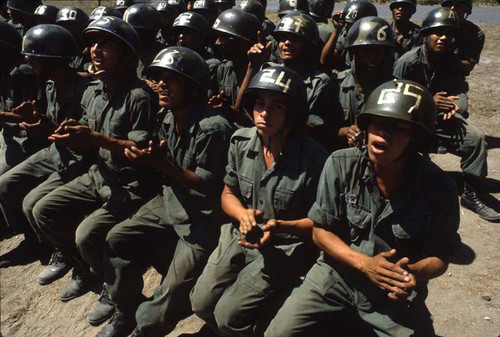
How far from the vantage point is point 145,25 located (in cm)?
654

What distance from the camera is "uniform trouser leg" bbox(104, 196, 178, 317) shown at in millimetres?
4125

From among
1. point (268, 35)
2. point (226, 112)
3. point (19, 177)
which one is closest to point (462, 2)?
A: point (268, 35)

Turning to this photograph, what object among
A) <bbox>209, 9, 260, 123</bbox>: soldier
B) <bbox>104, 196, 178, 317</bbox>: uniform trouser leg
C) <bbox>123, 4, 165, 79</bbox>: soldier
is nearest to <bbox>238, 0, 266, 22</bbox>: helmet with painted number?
<bbox>123, 4, 165, 79</bbox>: soldier

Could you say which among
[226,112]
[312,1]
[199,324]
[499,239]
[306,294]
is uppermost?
[312,1]

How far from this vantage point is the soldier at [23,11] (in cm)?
750

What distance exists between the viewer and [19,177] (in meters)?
5.28

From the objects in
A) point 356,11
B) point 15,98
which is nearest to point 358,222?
point 356,11

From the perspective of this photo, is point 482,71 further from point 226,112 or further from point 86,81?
point 86,81

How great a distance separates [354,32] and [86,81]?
3153 mm

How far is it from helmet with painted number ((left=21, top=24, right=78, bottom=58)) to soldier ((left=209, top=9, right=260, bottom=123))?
178cm

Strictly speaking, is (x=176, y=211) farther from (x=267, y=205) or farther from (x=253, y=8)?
→ (x=253, y=8)

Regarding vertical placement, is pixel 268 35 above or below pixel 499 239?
above

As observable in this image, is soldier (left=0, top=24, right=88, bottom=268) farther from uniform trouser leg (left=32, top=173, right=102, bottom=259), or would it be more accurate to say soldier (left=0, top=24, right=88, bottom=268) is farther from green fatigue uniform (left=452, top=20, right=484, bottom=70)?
green fatigue uniform (left=452, top=20, right=484, bottom=70)

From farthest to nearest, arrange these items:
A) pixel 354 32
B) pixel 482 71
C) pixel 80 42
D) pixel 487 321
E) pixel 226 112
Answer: pixel 482 71 < pixel 80 42 < pixel 226 112 < pixel 354 32 < pixel 487 321
